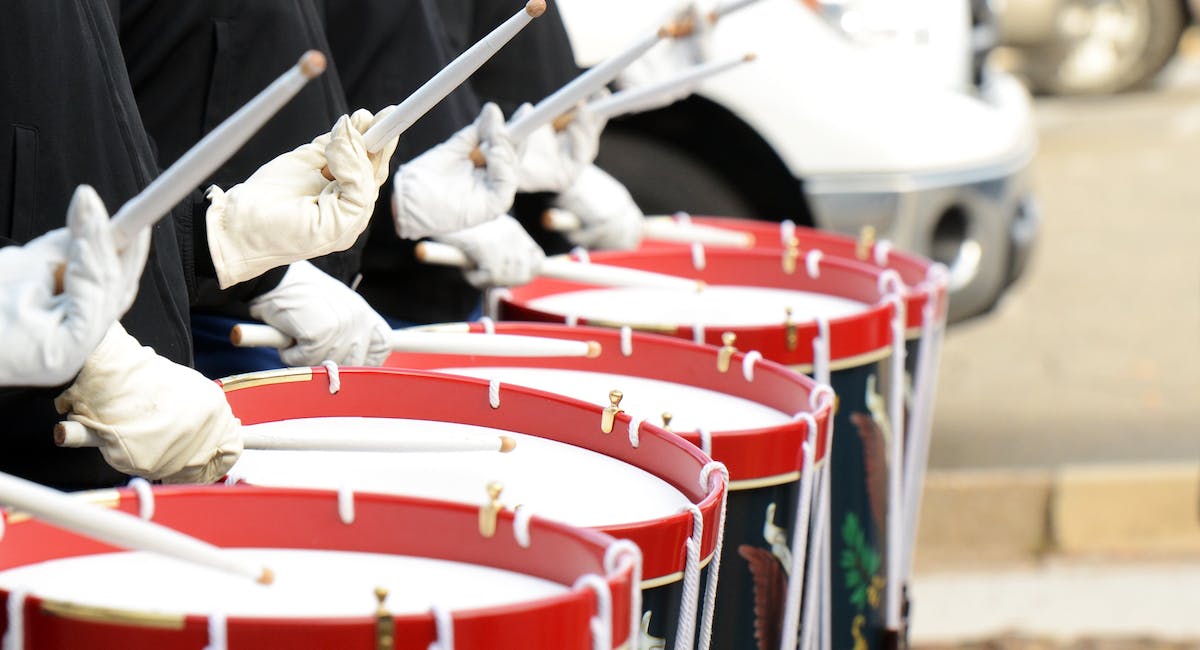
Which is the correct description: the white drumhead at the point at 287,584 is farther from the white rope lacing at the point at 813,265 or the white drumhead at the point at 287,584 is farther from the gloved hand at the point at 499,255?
the white rope lacing at the point at 813,265

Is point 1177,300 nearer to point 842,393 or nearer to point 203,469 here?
point 842,393

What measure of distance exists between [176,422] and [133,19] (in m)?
0.72

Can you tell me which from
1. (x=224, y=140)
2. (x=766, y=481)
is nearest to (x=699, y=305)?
(x=766, y=481)

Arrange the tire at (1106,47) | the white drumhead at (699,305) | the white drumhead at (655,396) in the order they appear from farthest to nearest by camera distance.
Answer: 1. the tire at (1106,47)
2. the white drumhead at (699,305)
3. the white drumhead at (655,396)

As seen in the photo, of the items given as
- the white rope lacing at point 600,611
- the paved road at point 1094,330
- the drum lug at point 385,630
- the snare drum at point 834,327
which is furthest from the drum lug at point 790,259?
the paved road at point 1094,330

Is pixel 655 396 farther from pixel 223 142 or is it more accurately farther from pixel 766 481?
pixel 223 142

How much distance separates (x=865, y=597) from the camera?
7.45ft

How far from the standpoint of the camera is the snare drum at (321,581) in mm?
1111

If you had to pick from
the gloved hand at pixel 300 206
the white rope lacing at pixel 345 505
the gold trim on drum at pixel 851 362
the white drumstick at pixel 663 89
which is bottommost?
the white rope lacing at pixel 345 505

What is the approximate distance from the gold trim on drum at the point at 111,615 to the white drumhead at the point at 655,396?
804 mm

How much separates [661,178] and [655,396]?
6.66ft

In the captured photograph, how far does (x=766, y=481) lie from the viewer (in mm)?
1780

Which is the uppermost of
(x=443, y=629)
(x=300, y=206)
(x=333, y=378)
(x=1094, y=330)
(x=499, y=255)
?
(x=1094, y=330)

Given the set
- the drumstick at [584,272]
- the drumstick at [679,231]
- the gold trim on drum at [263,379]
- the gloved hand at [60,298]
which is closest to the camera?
the gloved hand at [60,298]
